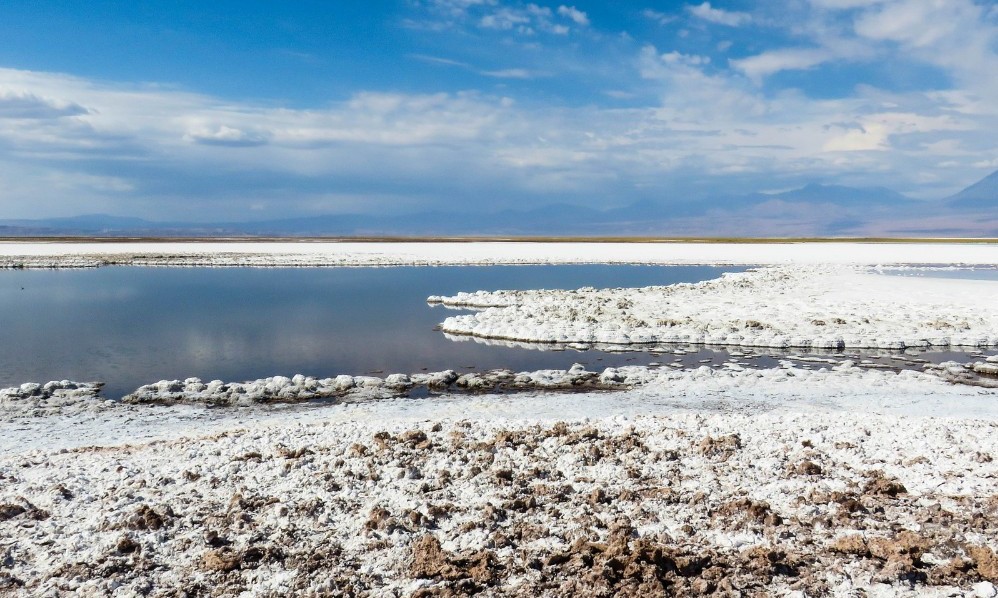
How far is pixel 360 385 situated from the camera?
447 inches

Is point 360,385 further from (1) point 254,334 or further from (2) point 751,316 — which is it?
(2) point 751,316

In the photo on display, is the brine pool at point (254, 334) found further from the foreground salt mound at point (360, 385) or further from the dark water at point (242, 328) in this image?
the foreground salt mound at point (360, 385)

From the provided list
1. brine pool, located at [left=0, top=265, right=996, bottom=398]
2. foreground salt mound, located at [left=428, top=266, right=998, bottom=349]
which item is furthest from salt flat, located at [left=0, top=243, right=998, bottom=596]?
foreground salt mound, located at [left=428, top=266, right=998, bottom=349]

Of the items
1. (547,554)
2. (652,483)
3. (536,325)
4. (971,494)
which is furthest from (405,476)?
(536,325)

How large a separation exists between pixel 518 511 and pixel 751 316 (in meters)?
13.5

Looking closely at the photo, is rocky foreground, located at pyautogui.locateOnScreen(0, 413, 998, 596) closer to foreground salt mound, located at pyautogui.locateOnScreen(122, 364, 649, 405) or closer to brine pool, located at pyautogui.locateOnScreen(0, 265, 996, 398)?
foreground salt mound, located at pyautogui.locateOnScreen(122, 364, 649, 405)

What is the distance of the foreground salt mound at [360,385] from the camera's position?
415 inches

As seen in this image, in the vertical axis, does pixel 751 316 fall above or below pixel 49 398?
A: above

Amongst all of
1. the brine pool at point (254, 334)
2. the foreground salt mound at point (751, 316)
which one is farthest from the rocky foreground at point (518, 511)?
the foreground salt mound at point (751, 316)

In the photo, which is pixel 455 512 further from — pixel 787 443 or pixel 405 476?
pixel 787 443

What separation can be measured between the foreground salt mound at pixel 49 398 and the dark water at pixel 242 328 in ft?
1.52

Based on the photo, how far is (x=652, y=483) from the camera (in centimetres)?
654

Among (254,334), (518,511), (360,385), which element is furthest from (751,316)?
(518,511)

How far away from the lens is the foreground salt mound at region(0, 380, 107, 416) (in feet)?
31.9
